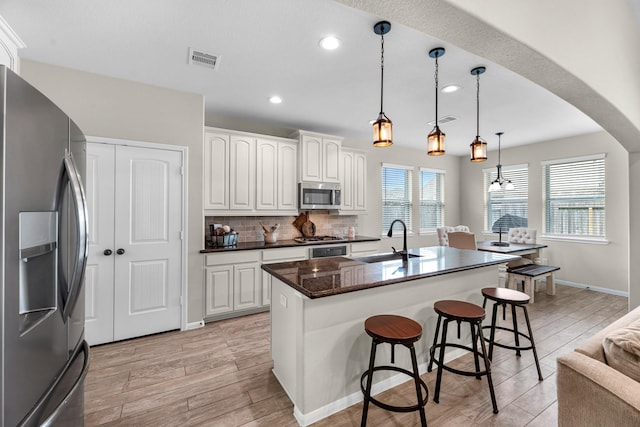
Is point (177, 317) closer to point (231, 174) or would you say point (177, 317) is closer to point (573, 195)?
point (231, 174)

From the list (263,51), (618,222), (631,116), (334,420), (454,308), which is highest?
(263,51)

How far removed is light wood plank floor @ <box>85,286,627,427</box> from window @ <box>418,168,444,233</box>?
3531 mm

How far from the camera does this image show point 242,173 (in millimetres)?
3967

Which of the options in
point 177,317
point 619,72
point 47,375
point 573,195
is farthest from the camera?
point 573,195

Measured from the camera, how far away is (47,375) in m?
1.04

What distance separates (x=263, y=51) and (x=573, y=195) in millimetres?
5941

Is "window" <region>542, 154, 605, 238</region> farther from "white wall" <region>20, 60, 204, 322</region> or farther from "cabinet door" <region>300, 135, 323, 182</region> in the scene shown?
"white wall" <region>20, 60, 204, 322</region>

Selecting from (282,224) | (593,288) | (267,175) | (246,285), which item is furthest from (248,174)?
(593,288)

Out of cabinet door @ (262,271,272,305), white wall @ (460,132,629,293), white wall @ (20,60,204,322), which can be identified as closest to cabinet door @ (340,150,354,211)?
cabinet door @ (262,271,272,305)

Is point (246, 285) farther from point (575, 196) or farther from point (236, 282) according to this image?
point (575, 196)

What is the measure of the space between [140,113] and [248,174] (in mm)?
1430

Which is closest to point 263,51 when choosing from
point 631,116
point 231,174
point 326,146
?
point 231,174

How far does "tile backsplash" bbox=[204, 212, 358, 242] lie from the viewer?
4.25 m

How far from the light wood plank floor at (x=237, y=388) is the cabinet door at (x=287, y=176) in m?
1.90
